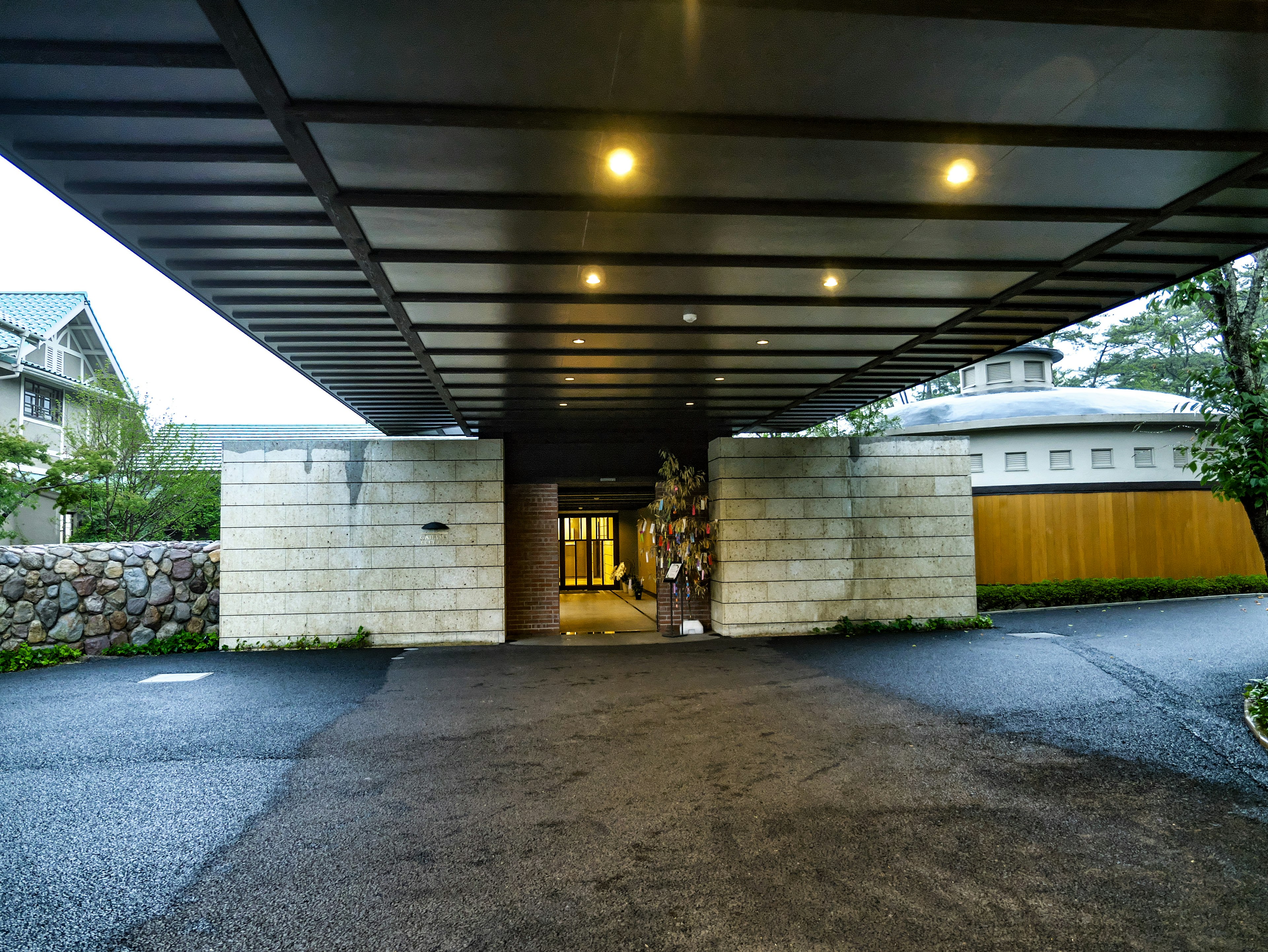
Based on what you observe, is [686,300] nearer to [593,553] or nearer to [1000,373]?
[1000,373]

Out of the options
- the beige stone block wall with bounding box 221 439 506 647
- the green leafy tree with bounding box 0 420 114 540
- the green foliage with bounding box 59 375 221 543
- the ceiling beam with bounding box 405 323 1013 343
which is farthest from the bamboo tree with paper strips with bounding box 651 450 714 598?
the green leafy tree with bounding box 0 420 114 540

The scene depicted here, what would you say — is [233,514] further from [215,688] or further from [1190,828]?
[1190,828]

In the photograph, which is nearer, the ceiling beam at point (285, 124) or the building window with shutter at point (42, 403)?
the ceiling beam at point (285, 124)

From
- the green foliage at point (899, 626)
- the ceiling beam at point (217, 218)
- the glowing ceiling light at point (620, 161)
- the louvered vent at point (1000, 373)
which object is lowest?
the green foliage at point (899, 626)

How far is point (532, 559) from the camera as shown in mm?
12711

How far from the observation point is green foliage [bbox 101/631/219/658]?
1041 cm

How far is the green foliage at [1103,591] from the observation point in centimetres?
1353

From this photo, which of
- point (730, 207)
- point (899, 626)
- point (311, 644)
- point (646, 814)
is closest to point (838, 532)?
point (899, 626)

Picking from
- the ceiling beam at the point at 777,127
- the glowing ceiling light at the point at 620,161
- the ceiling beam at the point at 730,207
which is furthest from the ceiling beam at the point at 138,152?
the glowing ceiling light at the point at 620,161

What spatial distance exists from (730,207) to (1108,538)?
44.3 feet

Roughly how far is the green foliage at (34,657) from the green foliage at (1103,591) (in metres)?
14.0

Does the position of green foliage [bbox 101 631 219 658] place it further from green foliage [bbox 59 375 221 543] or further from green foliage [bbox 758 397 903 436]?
green foliage [bbox 758 397 903 436]

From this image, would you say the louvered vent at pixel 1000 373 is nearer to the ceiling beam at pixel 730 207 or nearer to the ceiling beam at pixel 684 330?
the ceiling beam at pixel 684 330

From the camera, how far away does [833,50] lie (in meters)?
3.38
